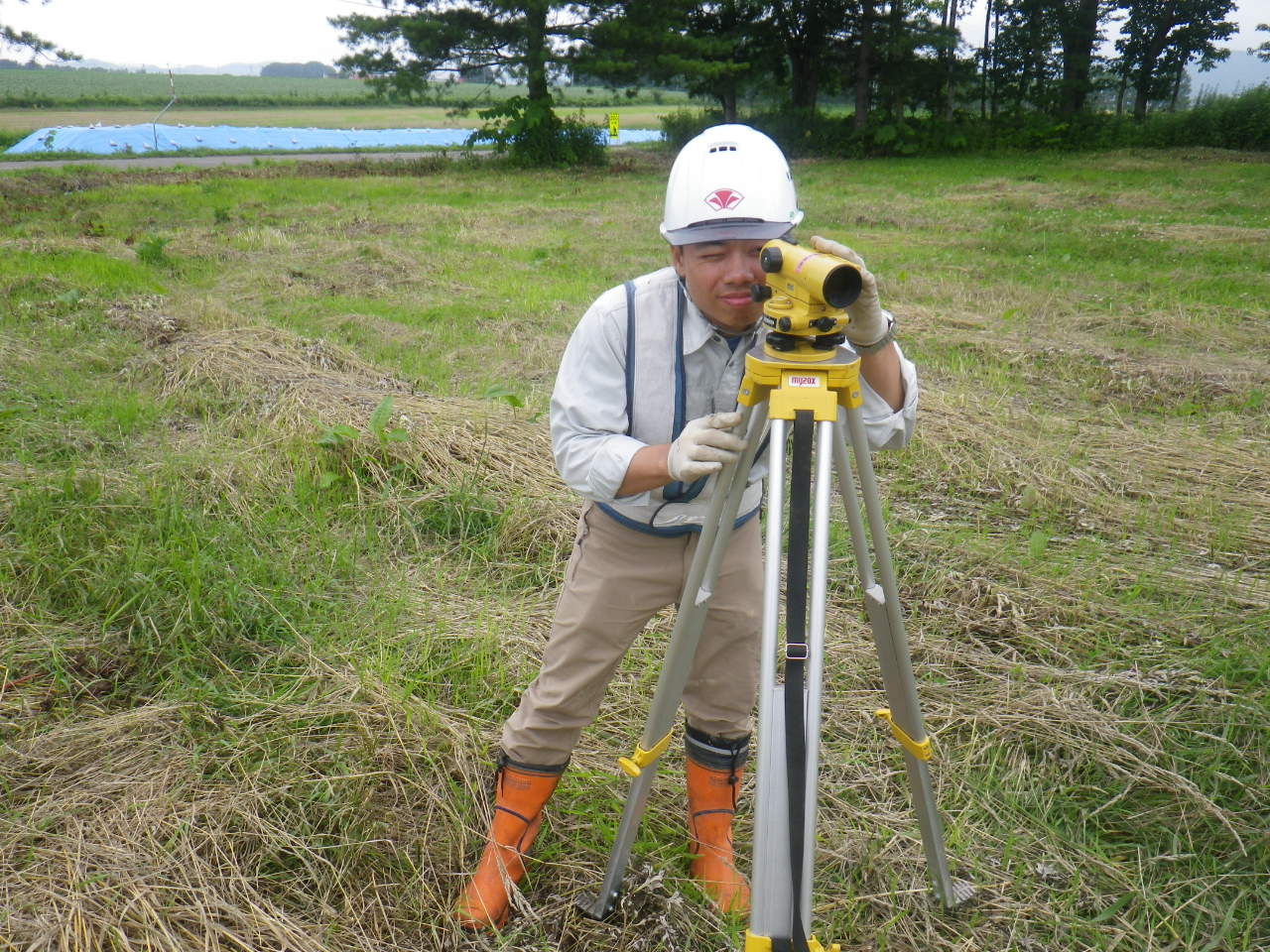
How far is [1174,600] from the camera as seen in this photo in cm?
328

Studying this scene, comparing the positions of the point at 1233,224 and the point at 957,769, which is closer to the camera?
the point at 957,769

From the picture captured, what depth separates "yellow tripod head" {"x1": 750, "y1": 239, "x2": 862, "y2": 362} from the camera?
4.75 ft

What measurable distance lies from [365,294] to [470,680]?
614 centimetres

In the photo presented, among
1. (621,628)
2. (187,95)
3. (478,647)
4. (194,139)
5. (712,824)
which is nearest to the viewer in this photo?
(621,628)

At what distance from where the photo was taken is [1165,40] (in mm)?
29016

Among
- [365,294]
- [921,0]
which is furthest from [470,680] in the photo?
[921,0]

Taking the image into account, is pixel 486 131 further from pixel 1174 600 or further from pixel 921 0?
pixel 1174 600

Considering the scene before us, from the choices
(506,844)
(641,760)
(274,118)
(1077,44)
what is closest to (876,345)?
(641,760)

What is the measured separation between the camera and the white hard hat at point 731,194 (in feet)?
5.86

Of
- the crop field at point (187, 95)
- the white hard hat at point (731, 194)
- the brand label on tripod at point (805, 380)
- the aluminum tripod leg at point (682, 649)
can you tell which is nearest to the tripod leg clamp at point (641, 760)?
the aluminum tripod leg at point (682, 649)

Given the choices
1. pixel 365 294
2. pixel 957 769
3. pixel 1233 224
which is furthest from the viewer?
pixel 1233 224

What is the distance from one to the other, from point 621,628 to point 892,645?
650 millimetres

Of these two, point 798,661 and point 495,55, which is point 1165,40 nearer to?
point 495,55

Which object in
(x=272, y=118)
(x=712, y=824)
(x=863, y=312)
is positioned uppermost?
(x=272, y=118)
